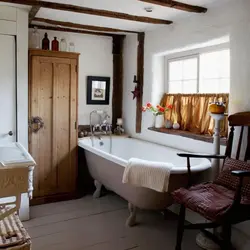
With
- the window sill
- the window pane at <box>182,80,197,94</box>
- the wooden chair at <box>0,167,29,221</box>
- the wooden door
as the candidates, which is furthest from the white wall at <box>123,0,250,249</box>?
the wooden chair at <box>0,167,29,221</box>

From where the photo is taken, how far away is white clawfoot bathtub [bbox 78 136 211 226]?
293cm

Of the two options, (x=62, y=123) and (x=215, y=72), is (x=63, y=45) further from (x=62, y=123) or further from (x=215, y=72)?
(x=215, y=72)

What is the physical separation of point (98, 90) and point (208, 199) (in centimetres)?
284

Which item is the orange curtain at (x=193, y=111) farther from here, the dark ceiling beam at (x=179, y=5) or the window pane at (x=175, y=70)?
the dark ceiling beam at (x=179, y=5)

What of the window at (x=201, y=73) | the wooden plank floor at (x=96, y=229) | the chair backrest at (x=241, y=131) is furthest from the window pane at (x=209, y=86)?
the wooden plank floor at (x=96, y=229)

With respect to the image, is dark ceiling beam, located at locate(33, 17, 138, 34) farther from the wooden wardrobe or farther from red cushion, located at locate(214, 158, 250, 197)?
red cushion, located at locate(214, 158, 250, 197)

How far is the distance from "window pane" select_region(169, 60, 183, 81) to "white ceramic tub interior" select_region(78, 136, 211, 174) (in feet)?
3.07

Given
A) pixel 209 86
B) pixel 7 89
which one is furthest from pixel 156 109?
pixel 7 89

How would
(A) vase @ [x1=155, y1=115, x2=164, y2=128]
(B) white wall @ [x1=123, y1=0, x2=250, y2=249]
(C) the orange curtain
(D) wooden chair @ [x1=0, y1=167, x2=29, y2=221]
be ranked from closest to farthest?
(D) wooden chair @ [x1=0, y1=167, x2=29, y2=221], (B) white wall @ [x1=123, y1=0, x2=250, y2=249], (C) the orange curtain, (A) vase @ [x1=155, y1=115, x2=164, y2=128]

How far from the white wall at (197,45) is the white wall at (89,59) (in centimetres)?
31

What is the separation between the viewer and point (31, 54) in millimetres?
3664

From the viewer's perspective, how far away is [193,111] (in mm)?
3781

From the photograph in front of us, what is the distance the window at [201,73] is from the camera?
3411mm

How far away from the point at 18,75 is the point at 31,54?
31 cm
